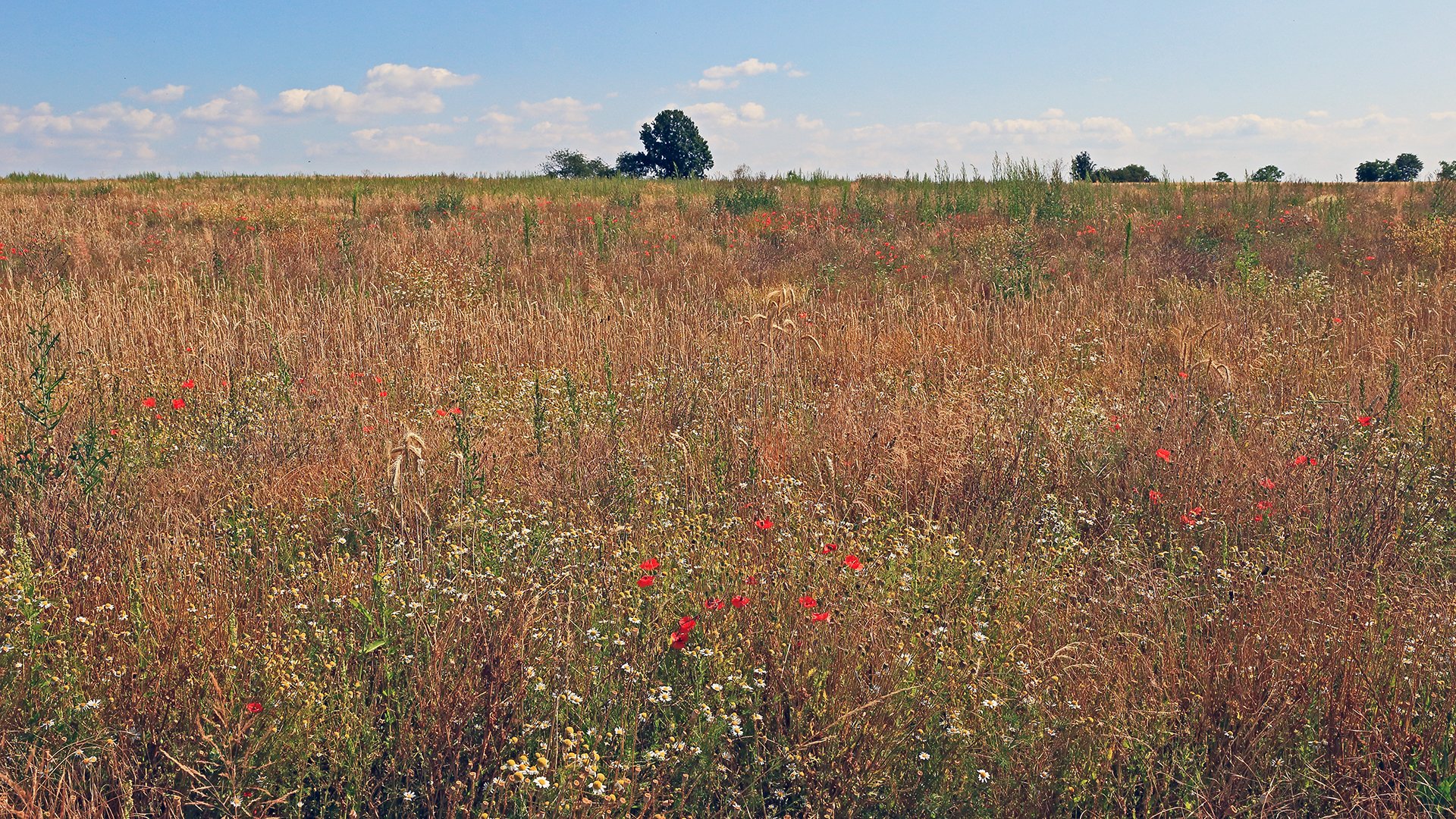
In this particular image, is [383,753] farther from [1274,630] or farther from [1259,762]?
[1274,630]

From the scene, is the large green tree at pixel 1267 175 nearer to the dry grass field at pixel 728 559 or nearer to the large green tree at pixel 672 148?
the dry grass field at pixel 728 559

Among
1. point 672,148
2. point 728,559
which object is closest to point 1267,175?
point 728,559

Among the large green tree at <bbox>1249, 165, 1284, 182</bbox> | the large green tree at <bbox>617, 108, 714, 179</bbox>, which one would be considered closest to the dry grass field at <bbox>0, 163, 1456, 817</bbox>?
the large green tree at <bbox>1249, 165, 1284, 182</bbox>

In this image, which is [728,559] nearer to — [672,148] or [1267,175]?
[1267,175]

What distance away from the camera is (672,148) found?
211ft

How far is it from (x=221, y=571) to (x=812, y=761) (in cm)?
204

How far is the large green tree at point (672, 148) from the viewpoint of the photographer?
64.2 metres

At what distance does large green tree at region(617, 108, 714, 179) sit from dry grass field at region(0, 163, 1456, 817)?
194 ft

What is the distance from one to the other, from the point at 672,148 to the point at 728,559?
64584mm

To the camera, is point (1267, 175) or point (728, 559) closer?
point (728, 559)

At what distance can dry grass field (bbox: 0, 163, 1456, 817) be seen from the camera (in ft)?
6.93

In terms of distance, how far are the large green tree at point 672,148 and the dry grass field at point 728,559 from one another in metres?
59.2

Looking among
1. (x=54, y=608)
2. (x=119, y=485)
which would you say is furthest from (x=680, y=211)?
(x=54, y=608)

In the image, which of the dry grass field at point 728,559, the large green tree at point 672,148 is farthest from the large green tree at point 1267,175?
the large green tree at point 672,148
